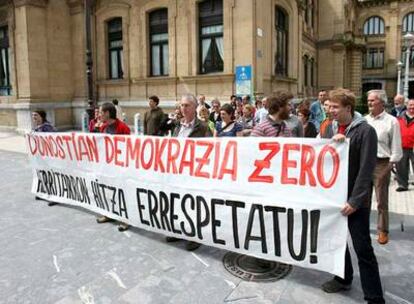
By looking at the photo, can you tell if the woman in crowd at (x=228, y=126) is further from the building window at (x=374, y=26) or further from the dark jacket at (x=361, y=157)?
the building window at (x=374, y=26)

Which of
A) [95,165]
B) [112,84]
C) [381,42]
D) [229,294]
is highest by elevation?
[381,42]

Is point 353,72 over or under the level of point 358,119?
over

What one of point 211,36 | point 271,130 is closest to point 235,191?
point 271,130

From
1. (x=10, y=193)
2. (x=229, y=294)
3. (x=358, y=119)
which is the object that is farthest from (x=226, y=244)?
(x=10, y=193)

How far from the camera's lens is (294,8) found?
2000 centimetres

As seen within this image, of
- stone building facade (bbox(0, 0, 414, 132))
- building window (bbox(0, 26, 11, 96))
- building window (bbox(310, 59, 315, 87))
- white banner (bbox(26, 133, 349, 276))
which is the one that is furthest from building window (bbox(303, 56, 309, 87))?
Answer: white banner (bbox(26, 133, 349, 276))

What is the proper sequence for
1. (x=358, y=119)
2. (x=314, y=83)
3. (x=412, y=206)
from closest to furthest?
1. (x=358, y=119)
2. (x=412, y=206)
3. (x=314, y=83)

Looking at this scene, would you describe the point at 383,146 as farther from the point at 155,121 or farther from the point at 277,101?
the point at 155,121

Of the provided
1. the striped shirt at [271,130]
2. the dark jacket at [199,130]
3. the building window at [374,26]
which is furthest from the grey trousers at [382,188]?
the building window at [374,26]

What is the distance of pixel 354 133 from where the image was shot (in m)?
3.19

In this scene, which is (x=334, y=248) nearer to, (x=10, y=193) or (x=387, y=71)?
(x=10, y=193)

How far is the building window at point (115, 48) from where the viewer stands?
62.1 ft

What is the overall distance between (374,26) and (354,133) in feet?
192

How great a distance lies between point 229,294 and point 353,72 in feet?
134
